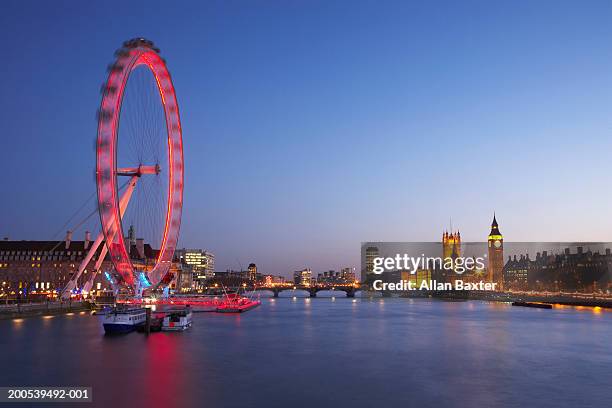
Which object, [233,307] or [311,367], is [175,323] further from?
[233,307]

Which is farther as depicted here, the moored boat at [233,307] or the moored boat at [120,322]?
the moored boat at [233,307]

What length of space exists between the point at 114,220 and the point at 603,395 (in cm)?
3729

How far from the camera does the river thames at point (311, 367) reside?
3144 cm

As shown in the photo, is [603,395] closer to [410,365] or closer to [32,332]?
[410,365]

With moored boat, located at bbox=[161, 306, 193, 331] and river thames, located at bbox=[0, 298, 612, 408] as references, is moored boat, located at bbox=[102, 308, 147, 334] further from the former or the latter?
moored boat, located at bbox=[161, 306, 193, 331]

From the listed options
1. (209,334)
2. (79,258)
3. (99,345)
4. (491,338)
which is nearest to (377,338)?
(491,338)

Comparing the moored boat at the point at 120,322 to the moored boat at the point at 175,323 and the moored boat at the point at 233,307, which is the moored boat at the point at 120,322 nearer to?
the moored boat at the point at 175,323

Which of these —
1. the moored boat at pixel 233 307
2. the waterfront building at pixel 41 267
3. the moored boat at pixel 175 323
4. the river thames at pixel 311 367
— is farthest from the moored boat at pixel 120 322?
the waterfront building at pixel 41 267

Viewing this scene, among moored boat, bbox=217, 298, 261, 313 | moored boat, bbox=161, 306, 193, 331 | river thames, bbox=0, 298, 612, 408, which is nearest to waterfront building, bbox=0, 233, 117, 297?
moored boat, bbox=217, 298, 261, 313

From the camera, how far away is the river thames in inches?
1238

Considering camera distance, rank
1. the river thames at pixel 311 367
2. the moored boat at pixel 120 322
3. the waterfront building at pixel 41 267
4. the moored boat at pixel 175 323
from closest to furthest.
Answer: the river thames at pixel 311 367, the moored boat at pixel 120 322, the moored boat at pixel 175 323, the waterfront building at pixel 41 267

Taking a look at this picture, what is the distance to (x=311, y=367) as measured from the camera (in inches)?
1631

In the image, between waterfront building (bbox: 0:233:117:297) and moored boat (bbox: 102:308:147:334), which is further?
waterfront building (bbox: 0:233:117:297)

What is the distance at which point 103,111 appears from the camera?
51188 mm
